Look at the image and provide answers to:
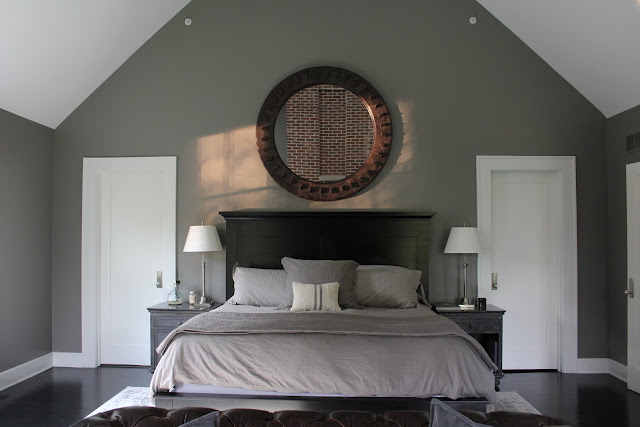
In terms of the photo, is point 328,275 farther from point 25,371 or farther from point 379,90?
point 25,371

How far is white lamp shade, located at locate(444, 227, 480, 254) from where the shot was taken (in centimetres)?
437

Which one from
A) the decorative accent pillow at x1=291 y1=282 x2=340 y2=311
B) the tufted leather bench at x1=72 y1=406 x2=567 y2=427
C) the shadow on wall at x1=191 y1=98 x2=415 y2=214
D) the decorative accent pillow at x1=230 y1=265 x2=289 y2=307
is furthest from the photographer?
the shadow on wall at x1=191 y1=98 x2=415 y2=214

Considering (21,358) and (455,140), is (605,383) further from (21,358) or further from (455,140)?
(21,358)

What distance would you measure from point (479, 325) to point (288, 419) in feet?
9.98

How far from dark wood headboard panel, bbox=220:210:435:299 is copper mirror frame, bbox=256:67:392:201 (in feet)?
0.97

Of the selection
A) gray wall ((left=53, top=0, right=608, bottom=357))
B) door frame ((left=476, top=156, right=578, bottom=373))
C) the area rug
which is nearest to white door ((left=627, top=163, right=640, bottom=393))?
gray wall ((left=53, top=0, right=608, bottom=357))

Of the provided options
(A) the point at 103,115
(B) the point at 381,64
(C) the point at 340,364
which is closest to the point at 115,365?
(A) the point at 103,115

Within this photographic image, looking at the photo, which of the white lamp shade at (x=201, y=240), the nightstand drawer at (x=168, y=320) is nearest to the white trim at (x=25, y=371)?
the nightstand drawer at (x=168, y=320)

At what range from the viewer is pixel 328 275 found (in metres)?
4.04

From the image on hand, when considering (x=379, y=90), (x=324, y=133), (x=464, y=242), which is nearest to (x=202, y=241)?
(x=324, y=133)

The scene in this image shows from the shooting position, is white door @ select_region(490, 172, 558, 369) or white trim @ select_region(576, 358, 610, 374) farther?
white door @ select_region(490, 172, 558, 369)

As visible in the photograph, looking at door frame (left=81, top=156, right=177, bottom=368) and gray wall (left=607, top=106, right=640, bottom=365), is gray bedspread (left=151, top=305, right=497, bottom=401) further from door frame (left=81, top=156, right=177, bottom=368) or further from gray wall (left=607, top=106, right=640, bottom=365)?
gray wall (left=607, top=106, right=640, bottom=365)

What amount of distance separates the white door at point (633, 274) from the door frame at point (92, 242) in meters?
4.51

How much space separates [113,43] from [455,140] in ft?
11.8
